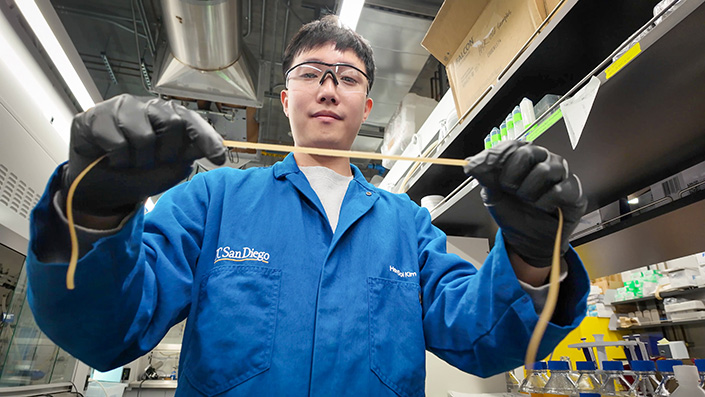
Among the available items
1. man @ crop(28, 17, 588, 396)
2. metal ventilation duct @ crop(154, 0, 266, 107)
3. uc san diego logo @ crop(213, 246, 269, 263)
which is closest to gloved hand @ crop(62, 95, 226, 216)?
man @ crop(28, 17, 588, 396)

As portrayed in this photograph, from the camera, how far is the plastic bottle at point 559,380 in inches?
61.7

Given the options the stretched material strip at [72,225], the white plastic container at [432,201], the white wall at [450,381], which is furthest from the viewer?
the white plastic container at [432,201]

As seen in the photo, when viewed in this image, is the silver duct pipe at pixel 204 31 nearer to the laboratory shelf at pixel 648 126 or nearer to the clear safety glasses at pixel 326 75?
the clear safety glasses at pixel 326 75

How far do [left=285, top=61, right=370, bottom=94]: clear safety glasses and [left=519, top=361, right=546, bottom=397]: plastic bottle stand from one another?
1381 mm

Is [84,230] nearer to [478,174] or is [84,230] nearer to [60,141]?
[478,174]

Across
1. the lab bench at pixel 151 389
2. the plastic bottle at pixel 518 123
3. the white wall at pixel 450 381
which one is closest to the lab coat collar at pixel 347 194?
the plastic bottle at pixel 518 123

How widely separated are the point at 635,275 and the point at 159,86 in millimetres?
4682

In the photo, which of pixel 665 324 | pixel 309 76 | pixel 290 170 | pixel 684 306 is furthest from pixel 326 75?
pixel 665 324

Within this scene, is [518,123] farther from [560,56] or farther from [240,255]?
[240,255]

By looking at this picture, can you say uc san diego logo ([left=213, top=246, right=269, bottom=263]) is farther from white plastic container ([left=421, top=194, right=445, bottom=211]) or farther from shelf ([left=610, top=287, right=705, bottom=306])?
shelf ([left=610, top=287, right=705, bottom=306])

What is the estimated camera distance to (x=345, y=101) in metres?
1.17

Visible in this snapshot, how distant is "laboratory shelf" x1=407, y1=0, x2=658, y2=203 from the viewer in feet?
3.94

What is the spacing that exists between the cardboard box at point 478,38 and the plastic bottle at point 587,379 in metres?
1.13

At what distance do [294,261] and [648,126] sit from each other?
1.12 metres
